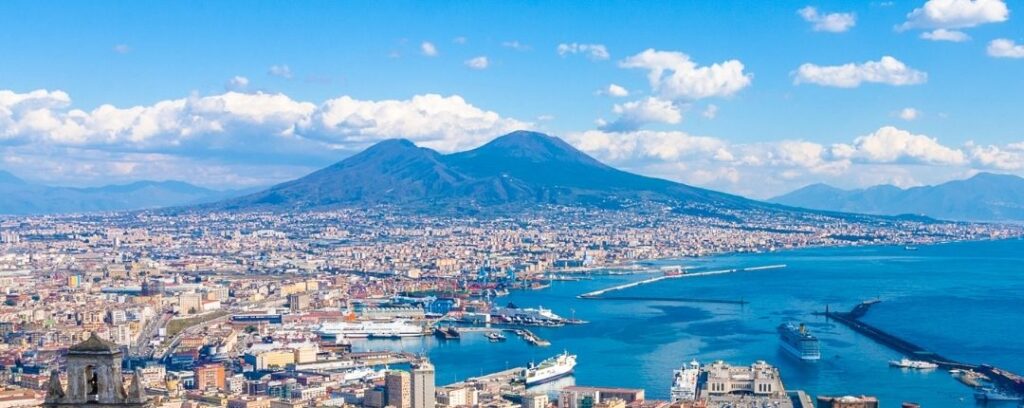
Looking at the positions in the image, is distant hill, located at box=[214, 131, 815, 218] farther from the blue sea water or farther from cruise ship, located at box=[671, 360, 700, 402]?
cruise ship, located at box=[671, 360, 700, 402]

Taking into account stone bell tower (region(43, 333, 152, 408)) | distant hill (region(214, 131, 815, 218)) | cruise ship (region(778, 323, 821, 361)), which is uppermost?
distant hill (region(214, 131, 815, 218))

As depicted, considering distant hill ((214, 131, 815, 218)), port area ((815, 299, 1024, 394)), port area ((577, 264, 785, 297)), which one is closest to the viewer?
port area ((815, 299, 1024, 394))

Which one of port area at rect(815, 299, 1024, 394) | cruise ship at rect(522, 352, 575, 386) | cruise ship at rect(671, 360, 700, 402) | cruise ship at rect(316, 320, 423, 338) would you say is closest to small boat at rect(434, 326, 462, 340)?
cruise ship at rect(316, 320, 423, 338)

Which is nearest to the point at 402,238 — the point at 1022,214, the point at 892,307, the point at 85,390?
the point at 892,307

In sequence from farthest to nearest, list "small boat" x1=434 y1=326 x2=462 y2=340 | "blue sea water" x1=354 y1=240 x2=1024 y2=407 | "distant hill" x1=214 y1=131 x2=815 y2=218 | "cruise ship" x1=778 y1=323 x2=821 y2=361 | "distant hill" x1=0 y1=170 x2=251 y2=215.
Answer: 1. "distant hill" x1=0 y1=170 x2=251 y2=215
2. "distant hill" x1=214 y1=131 x2=815 y2=218
3. "small boat" x1=434 y1=326 x2=462 y2=340
4. "cruise ship" x1=778 y1=323 x2=821 y2=361
5. "blue sea water" x1=354 y1=240 x2=1024 y2=407

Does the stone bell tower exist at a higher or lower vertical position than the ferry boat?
higher

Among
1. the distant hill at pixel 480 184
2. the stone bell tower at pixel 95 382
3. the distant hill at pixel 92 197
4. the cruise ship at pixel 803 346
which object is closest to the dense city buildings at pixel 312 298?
the stone bell tower at pixel 95 382

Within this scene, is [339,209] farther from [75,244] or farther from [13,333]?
[13,333]
